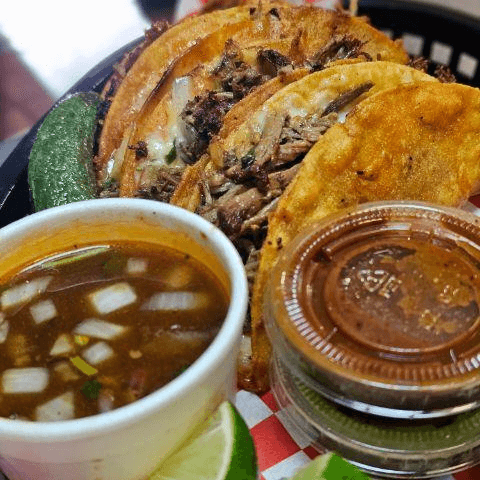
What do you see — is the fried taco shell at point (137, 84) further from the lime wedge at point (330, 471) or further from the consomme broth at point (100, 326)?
the lime wedge at point (330, 471)

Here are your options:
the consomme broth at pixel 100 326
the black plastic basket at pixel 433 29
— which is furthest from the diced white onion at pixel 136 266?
the black plastic basket at pixel 433 29

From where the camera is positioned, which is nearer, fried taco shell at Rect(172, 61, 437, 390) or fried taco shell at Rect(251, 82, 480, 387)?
fried taco shell at Rect(251, 82, 480, 387)

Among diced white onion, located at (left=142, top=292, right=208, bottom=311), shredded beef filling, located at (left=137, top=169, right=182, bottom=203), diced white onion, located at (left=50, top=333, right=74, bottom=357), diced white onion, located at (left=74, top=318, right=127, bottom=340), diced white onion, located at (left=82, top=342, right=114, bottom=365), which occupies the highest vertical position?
diced white onion, located at (left=50, top=333, right=74, bottom=357)

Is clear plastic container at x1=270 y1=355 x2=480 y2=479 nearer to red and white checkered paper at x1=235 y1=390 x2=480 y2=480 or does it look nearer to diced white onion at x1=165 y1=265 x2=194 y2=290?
red and white checkered paper at x1=235 y1=390 x2=480 y2=480

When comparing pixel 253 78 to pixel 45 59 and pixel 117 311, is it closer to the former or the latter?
pixel 117 311

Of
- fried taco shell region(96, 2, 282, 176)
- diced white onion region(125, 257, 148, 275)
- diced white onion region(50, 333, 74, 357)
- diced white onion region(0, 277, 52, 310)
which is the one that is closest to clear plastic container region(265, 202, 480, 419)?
diced white onion region(125, 257, 148, 275)

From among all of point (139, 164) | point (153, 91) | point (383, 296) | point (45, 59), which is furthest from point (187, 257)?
point (45, 59)
